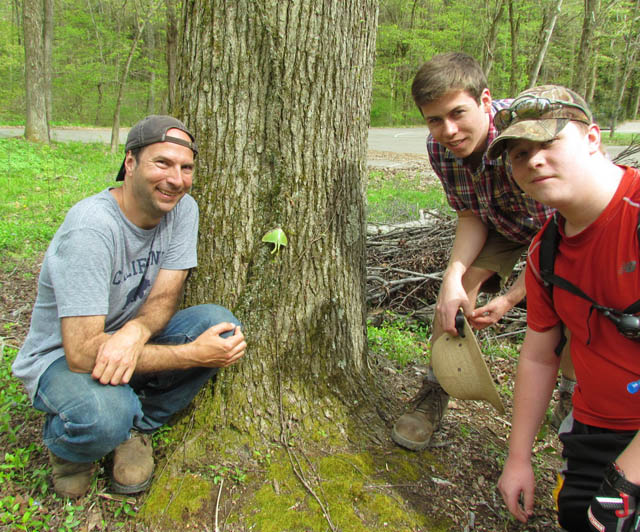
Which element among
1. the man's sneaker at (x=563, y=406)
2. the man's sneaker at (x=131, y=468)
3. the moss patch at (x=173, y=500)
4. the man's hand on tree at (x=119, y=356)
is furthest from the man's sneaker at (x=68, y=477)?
the man's sneaker at (x=563, y=406)

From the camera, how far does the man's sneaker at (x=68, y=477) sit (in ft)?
6.72

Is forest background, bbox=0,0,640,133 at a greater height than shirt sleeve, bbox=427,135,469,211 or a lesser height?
greater

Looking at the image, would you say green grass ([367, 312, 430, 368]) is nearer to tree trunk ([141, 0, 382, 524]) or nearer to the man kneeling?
tree trunk ([141, 0, 382, 524])

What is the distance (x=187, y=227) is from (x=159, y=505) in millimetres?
1262

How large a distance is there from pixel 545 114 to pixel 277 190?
47.7 inches

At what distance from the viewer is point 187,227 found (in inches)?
89.2

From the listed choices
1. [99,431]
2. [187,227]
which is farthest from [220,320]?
[99,431]

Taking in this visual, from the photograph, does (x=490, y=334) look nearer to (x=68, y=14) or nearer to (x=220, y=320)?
(x=220, y=320)

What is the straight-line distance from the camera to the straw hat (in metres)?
2.18

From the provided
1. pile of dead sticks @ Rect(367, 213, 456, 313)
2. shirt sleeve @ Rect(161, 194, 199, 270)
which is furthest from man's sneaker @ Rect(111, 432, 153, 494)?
pile of dead sticks @ Rect(367, 213, 456, 313)

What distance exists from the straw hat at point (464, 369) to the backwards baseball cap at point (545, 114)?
99 cm

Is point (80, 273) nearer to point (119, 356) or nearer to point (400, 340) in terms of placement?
point (119, 356)

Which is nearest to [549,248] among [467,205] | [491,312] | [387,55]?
[491,312]

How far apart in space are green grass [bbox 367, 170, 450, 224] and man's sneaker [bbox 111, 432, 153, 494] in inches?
180
